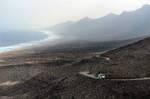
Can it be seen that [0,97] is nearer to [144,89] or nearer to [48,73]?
[48,73]

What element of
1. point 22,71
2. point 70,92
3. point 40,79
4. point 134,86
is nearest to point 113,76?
point 134,86

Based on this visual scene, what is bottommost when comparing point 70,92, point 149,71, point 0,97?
point 0,97

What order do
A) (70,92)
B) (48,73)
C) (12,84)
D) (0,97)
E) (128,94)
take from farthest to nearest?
1. (48,73)
2. (12,84)
3. (0,97)
4. (70,92)
5. (128,94)

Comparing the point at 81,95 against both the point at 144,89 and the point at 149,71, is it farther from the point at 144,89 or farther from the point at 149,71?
the point at 149,71

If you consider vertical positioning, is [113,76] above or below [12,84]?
above

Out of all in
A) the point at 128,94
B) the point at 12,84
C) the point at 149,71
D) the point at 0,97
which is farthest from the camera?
the point at 12,84

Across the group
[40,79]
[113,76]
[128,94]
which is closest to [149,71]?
[113,76]

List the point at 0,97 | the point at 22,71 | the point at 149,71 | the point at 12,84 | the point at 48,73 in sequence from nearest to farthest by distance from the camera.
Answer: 1. the point at 149,71
2. the point at 0,97
3. the point at 12,84
4. the point at 48,73
5. the point at 22,71

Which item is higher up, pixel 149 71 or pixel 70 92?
pixel 149 71

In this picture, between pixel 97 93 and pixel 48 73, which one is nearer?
pixel 97 93
